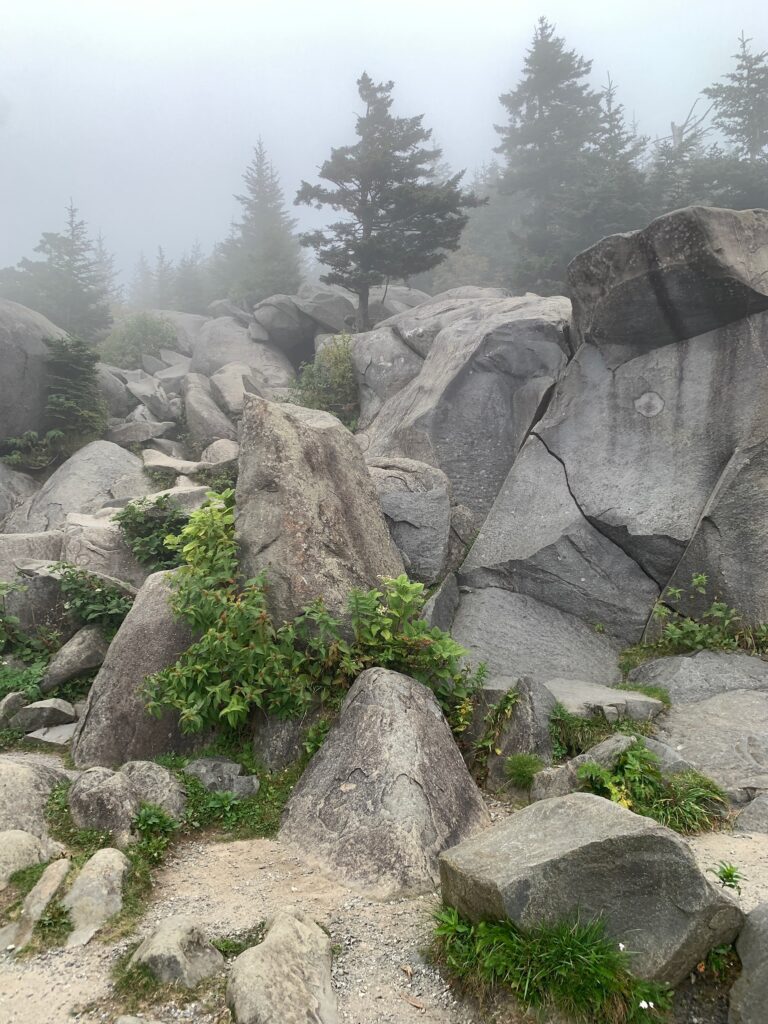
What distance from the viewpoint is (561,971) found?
3994 millimetres

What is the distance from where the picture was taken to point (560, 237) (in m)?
29.2

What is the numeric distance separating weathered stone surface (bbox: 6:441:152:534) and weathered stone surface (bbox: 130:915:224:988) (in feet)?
46.6

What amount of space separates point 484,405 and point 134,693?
11063 millimetres

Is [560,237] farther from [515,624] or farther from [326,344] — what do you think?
[515,624]

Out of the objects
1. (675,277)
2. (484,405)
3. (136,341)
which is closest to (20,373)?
(484,405)

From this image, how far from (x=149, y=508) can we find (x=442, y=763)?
26.3 feet

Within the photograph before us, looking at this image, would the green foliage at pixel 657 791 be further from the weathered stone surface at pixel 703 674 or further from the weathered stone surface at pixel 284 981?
the weathered stone surface at pixel 284 981

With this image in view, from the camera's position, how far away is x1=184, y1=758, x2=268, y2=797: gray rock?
7.14 meters

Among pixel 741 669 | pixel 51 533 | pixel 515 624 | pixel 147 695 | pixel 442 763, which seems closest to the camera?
pixel 442 763

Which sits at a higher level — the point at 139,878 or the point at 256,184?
the point at 256,184

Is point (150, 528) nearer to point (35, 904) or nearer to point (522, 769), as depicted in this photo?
point (35, 904)

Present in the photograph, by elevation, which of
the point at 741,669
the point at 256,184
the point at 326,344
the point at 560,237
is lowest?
the point at 741,669

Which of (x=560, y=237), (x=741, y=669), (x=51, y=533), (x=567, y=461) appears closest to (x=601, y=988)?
(x=741, y=669)

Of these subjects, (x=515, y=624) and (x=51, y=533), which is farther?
(x=51, y=533)
